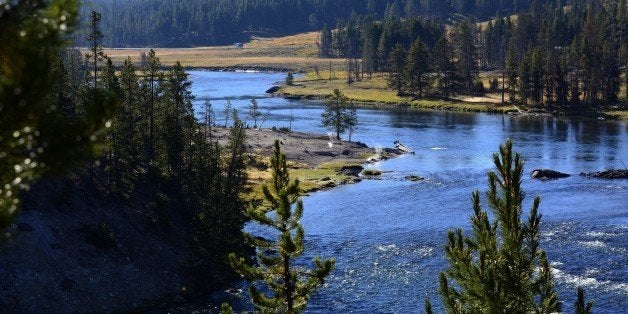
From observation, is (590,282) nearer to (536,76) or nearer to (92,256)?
(92,256)

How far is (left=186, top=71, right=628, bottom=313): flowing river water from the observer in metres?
46.0

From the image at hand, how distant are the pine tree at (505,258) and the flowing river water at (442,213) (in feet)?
91.9

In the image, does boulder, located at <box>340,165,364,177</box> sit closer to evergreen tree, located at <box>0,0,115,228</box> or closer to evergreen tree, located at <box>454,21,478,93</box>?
evergreen tree, located at <box>454,21,478,93</box>

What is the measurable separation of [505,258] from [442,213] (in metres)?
52.2

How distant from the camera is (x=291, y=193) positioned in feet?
78.1

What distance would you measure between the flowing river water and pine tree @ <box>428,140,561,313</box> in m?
28.0

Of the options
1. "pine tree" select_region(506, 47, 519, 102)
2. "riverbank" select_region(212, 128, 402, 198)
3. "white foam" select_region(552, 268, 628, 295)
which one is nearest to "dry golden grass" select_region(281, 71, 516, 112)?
"pine tree" select_region(506, 47, 519, 102)

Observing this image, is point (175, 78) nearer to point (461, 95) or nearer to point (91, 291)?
point (91, 291)

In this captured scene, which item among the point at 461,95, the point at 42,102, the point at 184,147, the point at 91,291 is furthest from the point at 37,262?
the point at 461,95

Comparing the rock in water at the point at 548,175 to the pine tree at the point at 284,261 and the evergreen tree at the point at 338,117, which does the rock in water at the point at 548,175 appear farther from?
the pine tree at the point at 284,261

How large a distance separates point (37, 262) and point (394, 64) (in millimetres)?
142365

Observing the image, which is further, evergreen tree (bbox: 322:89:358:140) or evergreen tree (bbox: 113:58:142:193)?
evergreen tree (bbox: 322:89:358:140)

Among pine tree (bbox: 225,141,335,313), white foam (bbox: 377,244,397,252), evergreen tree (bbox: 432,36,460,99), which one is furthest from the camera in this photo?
evergreen tree (bbox: 432,36,460,99)

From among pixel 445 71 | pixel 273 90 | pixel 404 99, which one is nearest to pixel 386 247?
pixel 404 99
